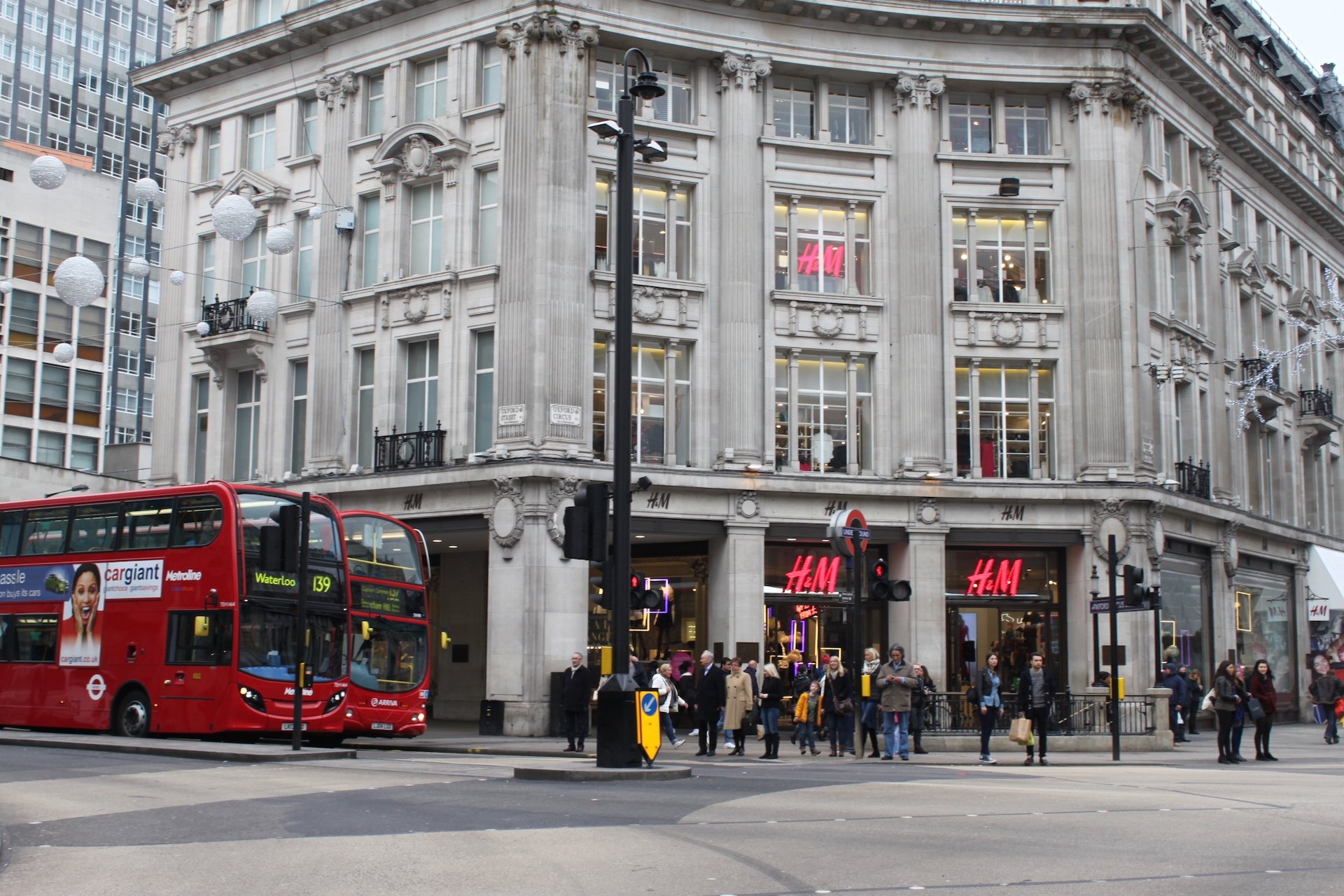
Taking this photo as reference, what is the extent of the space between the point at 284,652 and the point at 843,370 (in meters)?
15.8

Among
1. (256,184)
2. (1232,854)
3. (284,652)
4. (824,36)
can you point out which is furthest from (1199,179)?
(1232,854)

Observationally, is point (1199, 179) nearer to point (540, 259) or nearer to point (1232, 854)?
point (540, 259)

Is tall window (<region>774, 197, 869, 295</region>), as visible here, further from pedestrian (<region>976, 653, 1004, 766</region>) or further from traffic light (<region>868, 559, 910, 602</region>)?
traffic light (<region>868, 559, 910, 602</region>)

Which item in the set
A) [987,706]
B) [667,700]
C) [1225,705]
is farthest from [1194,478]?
[667,700]

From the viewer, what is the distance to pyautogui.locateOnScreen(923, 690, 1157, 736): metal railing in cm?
2683

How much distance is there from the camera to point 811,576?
3556cm

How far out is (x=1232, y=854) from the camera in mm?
11125

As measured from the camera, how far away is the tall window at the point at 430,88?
118ft

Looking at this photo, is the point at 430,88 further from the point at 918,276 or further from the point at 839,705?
the point at 839,705

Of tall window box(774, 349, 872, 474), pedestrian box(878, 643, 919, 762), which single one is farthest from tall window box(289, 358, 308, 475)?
pedestrian box(878, 643, 919, 762)

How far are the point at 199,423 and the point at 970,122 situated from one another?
20.9 meters

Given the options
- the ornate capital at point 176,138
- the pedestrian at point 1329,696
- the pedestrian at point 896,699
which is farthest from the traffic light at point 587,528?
the ornate capital at point 176,138

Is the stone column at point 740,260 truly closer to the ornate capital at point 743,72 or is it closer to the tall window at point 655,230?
the ornate capital at point 743,72

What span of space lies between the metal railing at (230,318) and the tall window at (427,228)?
15.4ft
